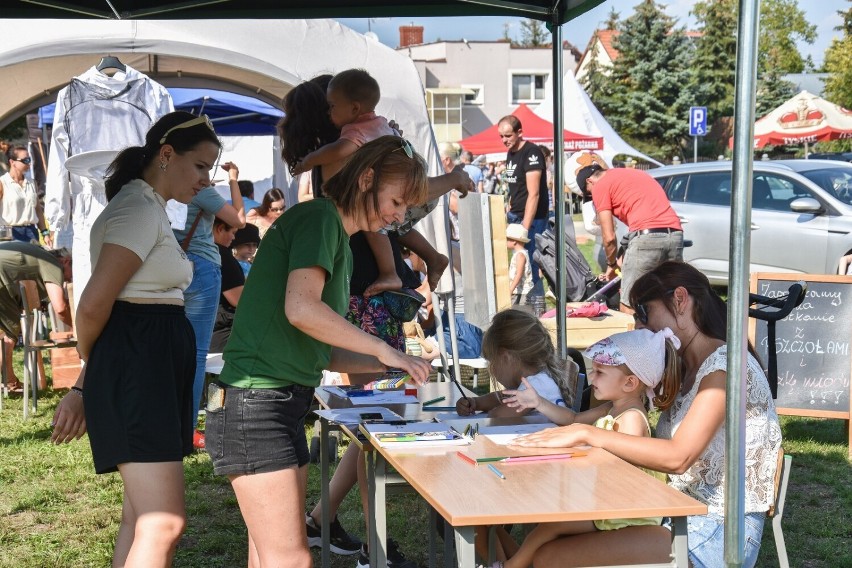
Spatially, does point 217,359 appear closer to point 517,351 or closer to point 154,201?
point 517,351

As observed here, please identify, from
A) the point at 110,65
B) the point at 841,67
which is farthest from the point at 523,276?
the point at 841,67

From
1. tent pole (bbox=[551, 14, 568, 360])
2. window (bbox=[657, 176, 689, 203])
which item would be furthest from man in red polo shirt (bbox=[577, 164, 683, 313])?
window (bbox=[657, 176, 689, 203])

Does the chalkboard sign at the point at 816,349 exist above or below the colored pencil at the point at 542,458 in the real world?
below

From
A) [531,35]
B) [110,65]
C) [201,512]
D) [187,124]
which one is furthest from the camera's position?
[531,35]

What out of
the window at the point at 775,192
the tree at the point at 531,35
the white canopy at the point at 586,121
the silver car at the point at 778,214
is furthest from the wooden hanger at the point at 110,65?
the tree at the point at 531,35

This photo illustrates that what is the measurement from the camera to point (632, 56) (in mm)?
47281

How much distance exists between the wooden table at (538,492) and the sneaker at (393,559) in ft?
4.50

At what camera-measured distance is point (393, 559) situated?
13.5 ft

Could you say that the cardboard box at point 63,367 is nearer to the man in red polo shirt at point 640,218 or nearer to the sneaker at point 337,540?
the sneaker at point 337,540

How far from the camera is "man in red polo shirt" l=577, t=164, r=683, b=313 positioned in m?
8.48

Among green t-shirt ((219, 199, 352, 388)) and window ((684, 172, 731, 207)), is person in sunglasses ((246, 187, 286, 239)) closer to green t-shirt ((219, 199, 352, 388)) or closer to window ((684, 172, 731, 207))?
window ((684, 172, 731, 207))

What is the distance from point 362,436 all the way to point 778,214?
9891 millimetres

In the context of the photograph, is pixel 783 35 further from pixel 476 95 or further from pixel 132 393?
pixel 132 393

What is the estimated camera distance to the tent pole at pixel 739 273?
7.64ft
